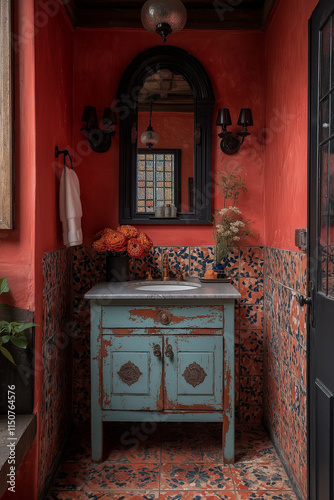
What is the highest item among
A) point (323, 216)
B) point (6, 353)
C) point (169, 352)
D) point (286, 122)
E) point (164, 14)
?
point (164, 14)

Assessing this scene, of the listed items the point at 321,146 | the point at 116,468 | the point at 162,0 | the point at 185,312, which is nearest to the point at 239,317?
the point at 185,312

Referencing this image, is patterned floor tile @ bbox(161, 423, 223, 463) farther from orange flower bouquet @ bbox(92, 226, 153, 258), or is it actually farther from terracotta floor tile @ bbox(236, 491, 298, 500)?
orange flower bouquet @ bbox(92, 226, 153, 258)

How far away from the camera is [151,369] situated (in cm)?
232

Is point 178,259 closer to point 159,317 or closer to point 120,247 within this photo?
point 120,247

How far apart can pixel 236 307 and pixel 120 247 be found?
35.3 inches

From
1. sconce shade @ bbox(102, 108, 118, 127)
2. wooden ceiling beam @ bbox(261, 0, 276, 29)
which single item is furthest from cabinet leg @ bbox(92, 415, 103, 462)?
wooden ceiling beam @ bbox(261, 0, 276, 29)

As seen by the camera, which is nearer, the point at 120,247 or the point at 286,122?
the point at 286,122

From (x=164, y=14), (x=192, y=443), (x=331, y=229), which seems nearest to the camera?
(x=331, y=229)

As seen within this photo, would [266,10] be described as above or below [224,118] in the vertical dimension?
above

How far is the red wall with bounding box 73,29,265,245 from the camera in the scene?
9.41ft

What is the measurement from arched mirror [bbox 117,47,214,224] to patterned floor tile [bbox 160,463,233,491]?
149 cm

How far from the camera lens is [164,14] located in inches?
79.6

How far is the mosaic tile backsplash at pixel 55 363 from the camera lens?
212 cm

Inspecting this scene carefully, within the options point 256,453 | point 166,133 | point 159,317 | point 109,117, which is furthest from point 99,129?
point 256,453
